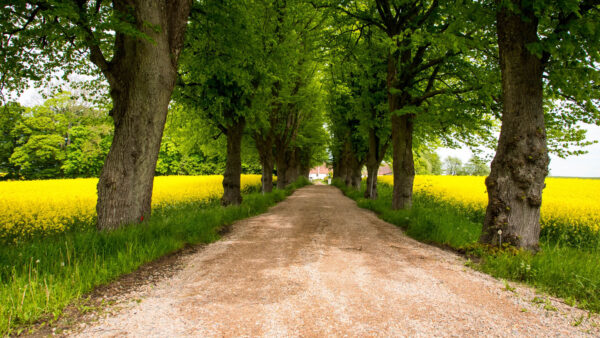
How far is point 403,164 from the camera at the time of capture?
34.9 ft

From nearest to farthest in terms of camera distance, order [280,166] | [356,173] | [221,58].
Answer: [221,58] < [280,166] < [356,173]

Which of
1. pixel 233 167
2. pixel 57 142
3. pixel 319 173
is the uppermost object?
pixel 57 142

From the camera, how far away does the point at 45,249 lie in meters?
4.03

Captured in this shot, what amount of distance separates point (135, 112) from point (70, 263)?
10.2 feet

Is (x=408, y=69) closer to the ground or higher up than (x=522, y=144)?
higher up

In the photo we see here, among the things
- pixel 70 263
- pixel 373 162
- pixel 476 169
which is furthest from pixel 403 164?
pixel 476 169

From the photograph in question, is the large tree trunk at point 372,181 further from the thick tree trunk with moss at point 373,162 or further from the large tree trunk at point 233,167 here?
the large tree trunk at point 233,167

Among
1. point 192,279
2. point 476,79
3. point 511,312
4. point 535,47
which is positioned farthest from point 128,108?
point 476,79

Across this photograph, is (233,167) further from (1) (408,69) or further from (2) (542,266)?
(2) (542,266)

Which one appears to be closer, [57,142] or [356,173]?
[356,173]

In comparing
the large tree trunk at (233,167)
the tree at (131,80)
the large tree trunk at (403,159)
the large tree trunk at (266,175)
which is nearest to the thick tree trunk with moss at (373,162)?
the large tree trunk at (403,159)

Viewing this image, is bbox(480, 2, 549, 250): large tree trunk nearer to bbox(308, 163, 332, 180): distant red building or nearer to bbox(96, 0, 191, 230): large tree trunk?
bbox(96, 0, 191, 230): large tree trunk

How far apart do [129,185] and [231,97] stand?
6.16 m

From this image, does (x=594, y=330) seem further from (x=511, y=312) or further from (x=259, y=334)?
(x=259, y=334)
